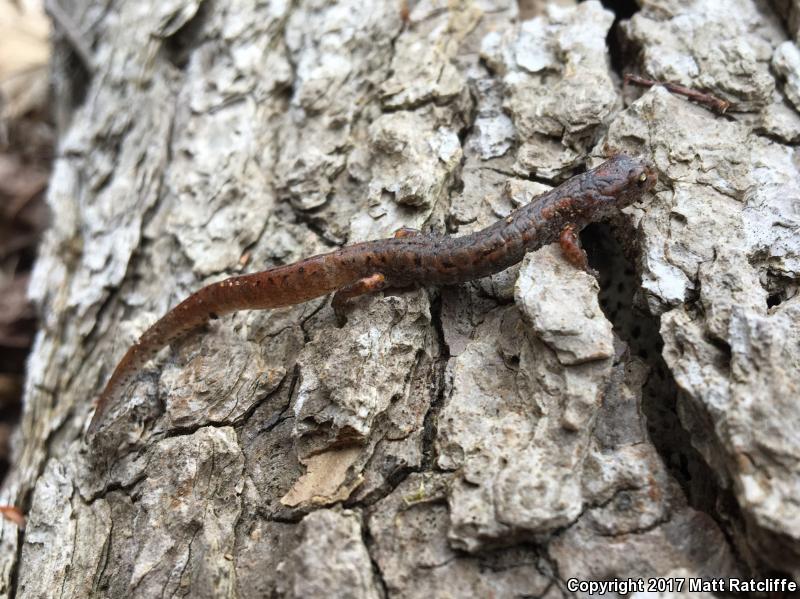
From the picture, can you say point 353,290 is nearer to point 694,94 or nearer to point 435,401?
point 435,401

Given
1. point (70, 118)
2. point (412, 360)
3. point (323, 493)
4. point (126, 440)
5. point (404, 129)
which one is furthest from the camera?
point (70, 118)

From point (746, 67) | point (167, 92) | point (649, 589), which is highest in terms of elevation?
point (167, 92)

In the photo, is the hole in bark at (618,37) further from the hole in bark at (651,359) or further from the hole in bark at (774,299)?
the hole in bark at (774,299)

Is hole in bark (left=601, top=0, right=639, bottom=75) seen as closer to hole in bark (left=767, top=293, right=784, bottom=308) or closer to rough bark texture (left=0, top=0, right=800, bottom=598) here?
rough bark texture (left=0, top=0, right=800, bottom=598)

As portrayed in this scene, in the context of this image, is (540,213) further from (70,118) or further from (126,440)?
(70,118)

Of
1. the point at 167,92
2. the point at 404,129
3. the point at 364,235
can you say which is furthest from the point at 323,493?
the point at 167,92

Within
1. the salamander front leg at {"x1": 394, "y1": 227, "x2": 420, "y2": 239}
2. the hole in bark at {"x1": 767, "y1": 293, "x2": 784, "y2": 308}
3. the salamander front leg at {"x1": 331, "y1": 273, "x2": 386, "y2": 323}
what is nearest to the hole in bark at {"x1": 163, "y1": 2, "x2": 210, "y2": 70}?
the salamander front leg at {"x1": 394, "y1": 227, "x2": 420, "y2": 239}

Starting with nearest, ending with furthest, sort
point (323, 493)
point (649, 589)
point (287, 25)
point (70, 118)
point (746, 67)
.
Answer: point (649, 589) → point (323, 493) → point (746, 67) → point (287, 25) → point (70, 118)

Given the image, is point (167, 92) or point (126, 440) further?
point (167, 92)
